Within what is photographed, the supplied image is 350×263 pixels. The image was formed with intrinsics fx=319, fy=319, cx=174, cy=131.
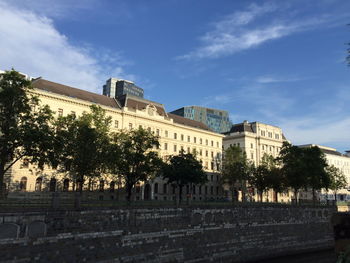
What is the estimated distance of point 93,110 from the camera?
4944cm

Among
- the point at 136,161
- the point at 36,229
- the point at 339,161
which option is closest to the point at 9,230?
the point at 36,229

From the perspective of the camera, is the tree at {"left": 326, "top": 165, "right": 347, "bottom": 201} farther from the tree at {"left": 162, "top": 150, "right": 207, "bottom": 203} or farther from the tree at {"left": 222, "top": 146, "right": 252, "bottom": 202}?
the tree at {"left": 162, "top": 150, "right": 207, "bottom": 203}

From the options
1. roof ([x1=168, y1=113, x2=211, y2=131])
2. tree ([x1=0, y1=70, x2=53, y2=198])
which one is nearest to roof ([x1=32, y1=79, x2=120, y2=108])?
roof ([x1=168, y1=113, x2=211, y2=131])

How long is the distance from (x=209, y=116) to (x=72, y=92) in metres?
94.9

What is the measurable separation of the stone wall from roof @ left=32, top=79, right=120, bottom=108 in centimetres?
4266

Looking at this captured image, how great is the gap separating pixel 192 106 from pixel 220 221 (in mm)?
114899

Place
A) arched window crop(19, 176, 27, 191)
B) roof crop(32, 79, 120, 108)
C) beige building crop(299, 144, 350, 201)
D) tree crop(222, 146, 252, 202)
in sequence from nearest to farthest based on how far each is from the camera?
arched window crop(19, 176, 27, 191) → roof crop(32, 79, 120, 108) → tree crop(222, 146, 252, 202) → beige building crop(299, 144, 350, 201)

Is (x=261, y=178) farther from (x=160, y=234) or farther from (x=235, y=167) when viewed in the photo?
(x=160, y=234)

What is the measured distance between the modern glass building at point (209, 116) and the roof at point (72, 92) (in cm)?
7527

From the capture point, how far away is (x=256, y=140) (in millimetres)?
109188

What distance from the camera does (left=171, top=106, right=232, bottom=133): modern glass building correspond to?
150m

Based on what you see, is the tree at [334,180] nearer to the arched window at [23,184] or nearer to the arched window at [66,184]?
the arched window at [66,184]

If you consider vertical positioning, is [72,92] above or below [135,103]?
below

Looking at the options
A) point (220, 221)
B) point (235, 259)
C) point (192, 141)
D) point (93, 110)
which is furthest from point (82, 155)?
point (192, 141)
